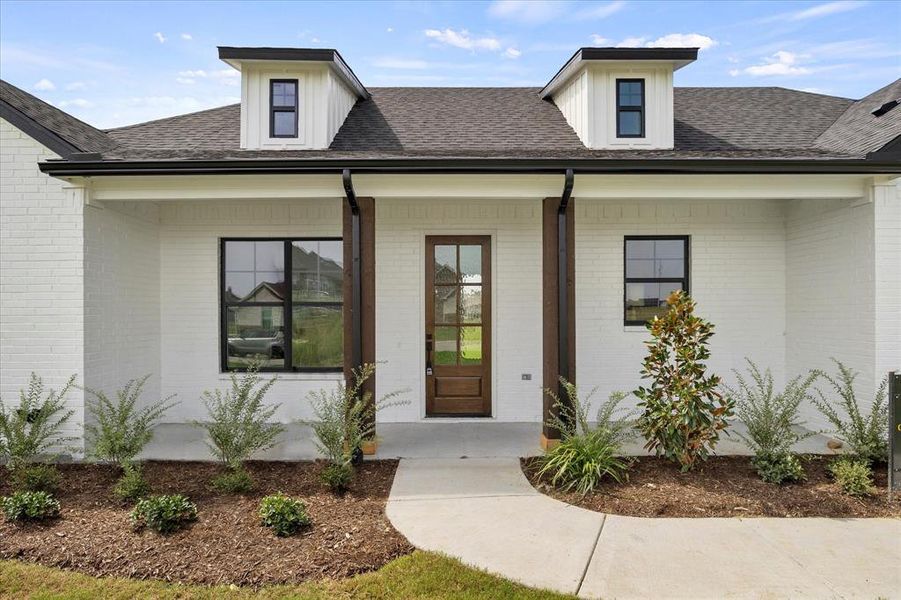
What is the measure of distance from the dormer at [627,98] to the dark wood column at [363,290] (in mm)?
3364

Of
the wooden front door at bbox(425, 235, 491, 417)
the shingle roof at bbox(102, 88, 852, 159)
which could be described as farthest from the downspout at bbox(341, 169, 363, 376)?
the wooden front door at bbox(425, 235, 491, 417)

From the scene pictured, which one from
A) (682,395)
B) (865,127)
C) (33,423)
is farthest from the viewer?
(865,127)

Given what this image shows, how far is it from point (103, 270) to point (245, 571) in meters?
4.39

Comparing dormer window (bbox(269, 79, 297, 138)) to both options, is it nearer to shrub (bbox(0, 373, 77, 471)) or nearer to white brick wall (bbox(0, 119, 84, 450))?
white brick wall (bbox(0, 119, 84, 450))

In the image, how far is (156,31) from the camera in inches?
299

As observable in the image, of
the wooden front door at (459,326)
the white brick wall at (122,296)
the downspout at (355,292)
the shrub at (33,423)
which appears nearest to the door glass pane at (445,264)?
the wooden front door at (459,326)

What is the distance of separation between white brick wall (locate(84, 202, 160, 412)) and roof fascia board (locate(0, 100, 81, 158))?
67cm

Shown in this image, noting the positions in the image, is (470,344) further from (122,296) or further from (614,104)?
(122,296)

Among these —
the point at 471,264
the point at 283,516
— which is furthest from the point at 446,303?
the point at 283,516

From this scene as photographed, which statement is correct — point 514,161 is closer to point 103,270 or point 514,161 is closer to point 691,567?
point 691,567

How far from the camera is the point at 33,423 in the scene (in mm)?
5305

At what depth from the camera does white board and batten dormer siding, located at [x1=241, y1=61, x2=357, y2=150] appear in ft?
23.0

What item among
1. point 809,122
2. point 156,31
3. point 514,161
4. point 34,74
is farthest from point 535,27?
point 34,74

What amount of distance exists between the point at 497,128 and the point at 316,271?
3315 mm
